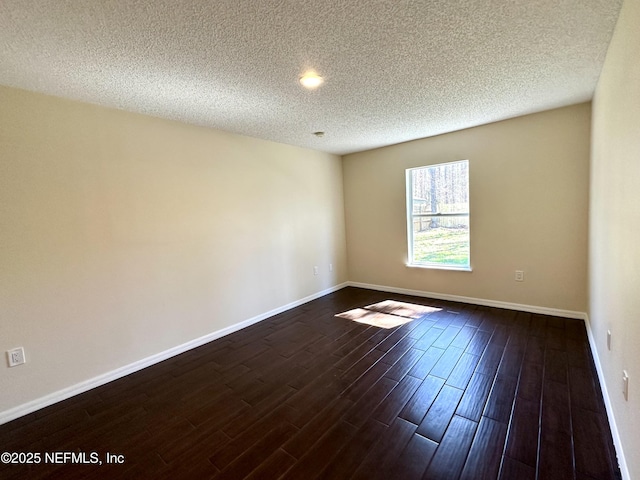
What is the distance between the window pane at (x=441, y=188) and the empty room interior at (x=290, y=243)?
33 millimetres

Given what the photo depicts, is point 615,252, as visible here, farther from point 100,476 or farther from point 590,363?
point 100,476

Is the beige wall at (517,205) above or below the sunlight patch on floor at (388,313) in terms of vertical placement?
above

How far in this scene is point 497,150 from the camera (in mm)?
3613

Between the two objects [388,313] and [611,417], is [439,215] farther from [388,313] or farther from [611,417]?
[611,417]

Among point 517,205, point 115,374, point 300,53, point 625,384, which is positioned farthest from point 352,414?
point 517,205

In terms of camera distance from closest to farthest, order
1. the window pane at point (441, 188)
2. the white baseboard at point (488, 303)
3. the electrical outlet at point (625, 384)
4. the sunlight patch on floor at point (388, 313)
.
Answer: the electrical outlet at point (625, 384) → the white baseboard at point (488, 303) → the sunlight patch on floor at point (388, 313) → the window pane at point (441, 188)

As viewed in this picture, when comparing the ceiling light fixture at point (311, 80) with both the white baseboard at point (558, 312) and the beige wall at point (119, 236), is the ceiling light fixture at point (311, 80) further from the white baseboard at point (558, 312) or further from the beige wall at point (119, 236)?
the white baseboard at point (558, 312)

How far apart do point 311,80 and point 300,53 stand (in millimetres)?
365

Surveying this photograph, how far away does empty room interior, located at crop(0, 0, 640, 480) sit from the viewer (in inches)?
61.2

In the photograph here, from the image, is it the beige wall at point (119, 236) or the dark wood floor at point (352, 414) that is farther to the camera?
the beige wall at point (119, 236)

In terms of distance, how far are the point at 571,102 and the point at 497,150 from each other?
79cm

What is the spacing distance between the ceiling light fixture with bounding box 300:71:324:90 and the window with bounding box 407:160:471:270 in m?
2.53

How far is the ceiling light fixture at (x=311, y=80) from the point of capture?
2135 millimetres

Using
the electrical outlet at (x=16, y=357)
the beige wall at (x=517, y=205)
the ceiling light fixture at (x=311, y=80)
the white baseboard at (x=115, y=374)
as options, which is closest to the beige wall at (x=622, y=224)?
the beige wall at (x=517, y=205)
